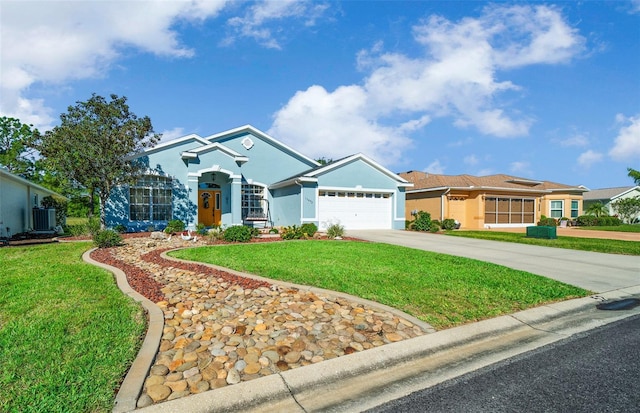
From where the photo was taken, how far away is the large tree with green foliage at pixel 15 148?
29250mm

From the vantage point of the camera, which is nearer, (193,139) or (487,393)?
(487,393)

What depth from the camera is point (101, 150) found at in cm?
1489

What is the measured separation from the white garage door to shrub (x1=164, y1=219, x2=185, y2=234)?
7.11 metres

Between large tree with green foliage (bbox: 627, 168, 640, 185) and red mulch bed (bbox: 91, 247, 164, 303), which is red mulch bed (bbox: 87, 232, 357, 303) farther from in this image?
large tree with green foliage (bbox: 627, 168, 640, 185)

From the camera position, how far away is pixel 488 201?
24.6 metres

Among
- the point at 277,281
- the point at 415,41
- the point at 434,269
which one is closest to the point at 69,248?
the point at 277,281

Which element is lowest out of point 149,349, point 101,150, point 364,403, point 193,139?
point 364,403

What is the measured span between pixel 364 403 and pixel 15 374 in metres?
2.94

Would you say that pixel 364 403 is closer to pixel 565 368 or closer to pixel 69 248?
pixel 565 368

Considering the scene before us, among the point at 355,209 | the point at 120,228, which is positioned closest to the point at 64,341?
the point at 120,228

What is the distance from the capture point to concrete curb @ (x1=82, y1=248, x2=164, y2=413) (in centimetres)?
264

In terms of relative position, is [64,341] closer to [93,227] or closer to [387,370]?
[387,370]

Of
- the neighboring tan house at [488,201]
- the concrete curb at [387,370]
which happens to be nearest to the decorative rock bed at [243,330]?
the concrete curb at [387,370]

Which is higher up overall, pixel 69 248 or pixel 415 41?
pixel 415 41
